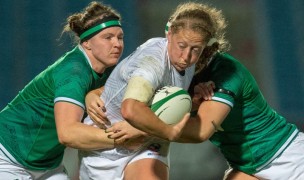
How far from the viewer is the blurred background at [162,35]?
4.70 metres

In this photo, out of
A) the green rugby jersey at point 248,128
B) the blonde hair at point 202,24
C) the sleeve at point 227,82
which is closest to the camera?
the blonde hair at point 202,24

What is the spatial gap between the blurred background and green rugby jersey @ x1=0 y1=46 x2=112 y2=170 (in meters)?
1.18

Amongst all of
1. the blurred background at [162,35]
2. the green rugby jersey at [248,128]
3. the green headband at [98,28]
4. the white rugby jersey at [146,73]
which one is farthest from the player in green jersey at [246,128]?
→ the blurred background at [162,35]

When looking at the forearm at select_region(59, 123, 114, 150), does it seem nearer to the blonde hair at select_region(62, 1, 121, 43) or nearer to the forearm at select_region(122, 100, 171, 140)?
the forearm at select_region(122, 100, 171, 140)

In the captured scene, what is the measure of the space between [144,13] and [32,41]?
2.30 ft

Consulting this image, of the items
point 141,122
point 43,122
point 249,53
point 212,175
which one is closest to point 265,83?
point 249,53

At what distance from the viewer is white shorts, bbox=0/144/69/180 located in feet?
10.9

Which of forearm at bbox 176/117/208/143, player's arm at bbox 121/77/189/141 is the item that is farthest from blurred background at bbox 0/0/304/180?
player's arm at bbox 121/77/189/141

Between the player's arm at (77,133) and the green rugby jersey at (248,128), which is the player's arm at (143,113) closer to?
the player's arm at (77,133)

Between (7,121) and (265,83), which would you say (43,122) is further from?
(265,83)

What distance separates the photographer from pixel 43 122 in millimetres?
3320

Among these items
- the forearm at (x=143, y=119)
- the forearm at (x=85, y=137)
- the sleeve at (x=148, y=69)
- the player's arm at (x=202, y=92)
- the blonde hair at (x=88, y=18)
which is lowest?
the forearm at (x=85, y=137)

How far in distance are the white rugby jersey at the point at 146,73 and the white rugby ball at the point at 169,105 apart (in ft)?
0.13

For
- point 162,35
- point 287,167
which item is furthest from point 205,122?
point 162,35
